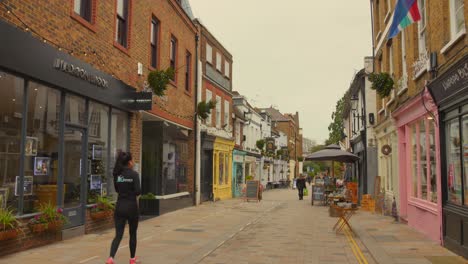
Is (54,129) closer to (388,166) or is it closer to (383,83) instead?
(383,83)

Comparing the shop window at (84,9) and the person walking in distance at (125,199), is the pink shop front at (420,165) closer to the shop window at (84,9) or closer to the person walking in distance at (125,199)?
the person walking in distance at (125,199)

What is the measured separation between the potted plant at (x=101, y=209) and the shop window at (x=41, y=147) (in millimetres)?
1679

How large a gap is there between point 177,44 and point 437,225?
39.1ft

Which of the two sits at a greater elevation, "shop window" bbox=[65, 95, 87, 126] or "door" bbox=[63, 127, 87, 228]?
"shop window" bbox=[65, 95, 87, 126]

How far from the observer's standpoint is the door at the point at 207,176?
23.5 meters

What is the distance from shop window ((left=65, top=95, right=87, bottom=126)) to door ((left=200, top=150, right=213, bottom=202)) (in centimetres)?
1265

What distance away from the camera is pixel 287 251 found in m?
9.43

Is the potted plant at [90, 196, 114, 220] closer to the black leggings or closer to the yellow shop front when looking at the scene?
the black leggings

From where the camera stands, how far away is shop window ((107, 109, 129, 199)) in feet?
41.5

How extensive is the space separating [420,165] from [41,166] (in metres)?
9.44

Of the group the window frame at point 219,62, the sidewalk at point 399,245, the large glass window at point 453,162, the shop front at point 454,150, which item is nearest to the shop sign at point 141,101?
the sidewalk at point 399,245

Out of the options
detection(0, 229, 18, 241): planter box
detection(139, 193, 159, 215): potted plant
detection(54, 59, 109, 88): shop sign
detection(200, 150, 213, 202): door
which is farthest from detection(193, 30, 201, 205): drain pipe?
detection(0, 229, 18, 241): planter box

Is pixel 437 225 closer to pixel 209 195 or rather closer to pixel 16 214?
pixel 16 214

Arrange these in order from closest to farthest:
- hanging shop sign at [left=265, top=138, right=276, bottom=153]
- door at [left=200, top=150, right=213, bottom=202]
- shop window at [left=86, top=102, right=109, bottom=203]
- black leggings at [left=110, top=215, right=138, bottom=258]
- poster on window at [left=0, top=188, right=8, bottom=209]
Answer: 1. black leggings at [left=110, top=215, right=138, bottom=258]
2. poster on window at [left=0, top=188, right=8, bottom=209]
3. shop window at [left=86, top=102, right=109, bottom=203]
4. door at [left=200, top=150, right=213, bottom=202]
5. hanging shop sign at [left=265, top=138, right=276, bottom=153]
